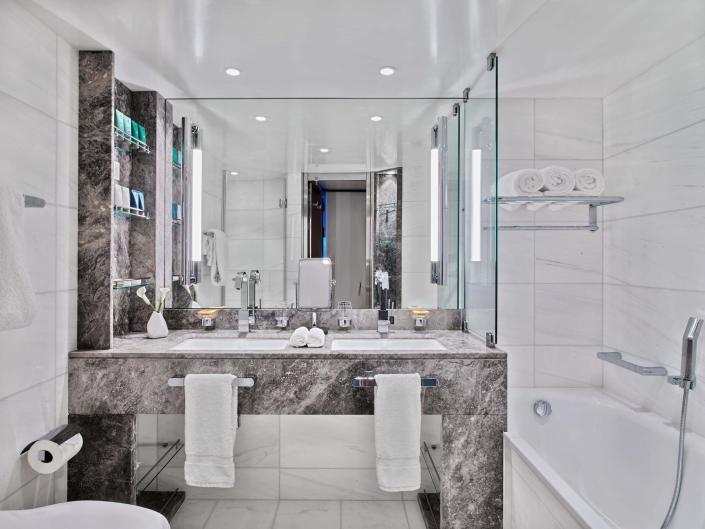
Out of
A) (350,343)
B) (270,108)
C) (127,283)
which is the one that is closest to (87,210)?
(127,283)

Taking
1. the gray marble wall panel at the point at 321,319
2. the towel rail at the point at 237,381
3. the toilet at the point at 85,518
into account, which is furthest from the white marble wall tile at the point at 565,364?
the toilet at the point at 85,518

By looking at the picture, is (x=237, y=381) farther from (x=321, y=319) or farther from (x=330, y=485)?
(x=330, y=485)

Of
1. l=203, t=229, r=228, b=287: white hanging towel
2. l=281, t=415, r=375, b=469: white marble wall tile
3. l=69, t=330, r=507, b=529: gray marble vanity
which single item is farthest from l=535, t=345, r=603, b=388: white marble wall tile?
l=203, t=229, r=228, b=287: white hanging towel

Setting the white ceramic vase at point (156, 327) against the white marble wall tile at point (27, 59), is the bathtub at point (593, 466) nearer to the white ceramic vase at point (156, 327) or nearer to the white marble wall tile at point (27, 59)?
the white ceramic vase at point (156, 327)

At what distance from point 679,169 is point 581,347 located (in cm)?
103

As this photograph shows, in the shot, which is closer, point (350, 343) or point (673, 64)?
point (673, 64)

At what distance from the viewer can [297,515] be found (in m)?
2.15

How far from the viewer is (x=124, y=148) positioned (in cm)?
222

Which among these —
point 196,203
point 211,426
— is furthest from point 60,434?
point 196,203

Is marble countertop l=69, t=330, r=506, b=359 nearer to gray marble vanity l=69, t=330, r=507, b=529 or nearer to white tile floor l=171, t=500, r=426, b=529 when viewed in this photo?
gray marble vanity l=69, t=330, r=507, b=529

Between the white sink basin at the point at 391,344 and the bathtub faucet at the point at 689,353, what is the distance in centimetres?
91

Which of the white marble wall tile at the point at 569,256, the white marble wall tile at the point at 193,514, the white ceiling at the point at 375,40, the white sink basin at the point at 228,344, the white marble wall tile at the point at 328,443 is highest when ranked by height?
the white ceiling at the point at 375,40

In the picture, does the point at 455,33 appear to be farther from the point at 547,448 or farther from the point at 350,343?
the point at 547,448

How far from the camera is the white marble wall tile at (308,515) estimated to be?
6.87 feet
